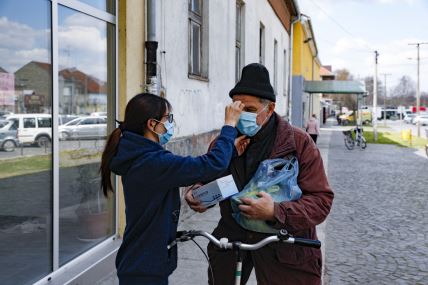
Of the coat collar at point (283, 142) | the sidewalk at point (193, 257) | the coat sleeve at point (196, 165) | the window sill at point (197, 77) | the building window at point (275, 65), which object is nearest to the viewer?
the coat sleeve at point (196, 165)

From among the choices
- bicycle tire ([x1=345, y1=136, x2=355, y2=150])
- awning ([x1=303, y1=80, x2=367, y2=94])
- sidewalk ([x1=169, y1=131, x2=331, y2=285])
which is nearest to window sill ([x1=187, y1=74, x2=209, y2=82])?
sidewalk ([x1=169, y1=131, x2=331, y2=285])

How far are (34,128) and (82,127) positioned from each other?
3.17 ft

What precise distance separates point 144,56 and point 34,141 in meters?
2.39

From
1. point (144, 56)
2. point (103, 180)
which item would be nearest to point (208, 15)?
point (144, 56)

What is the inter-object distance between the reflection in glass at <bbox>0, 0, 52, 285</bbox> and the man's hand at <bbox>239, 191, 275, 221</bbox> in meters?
2.04

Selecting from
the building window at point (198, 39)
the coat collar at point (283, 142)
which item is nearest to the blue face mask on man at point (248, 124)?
the coat collar at point (283, 142)

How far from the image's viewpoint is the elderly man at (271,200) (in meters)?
2.66

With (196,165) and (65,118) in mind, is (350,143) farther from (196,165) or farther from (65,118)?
(196,165)

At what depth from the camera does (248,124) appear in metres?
2.81

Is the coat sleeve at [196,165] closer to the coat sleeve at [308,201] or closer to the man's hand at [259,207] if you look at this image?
the man's hand at [259,207]

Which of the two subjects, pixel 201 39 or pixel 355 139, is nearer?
pixel 201 39

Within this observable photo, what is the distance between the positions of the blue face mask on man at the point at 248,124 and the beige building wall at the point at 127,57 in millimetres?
3123

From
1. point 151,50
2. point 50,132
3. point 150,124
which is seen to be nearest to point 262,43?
point 151,50

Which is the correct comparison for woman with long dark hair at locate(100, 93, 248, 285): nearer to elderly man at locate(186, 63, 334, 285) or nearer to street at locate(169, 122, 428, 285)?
elderly man at locate(186, 63, 334, 285)
